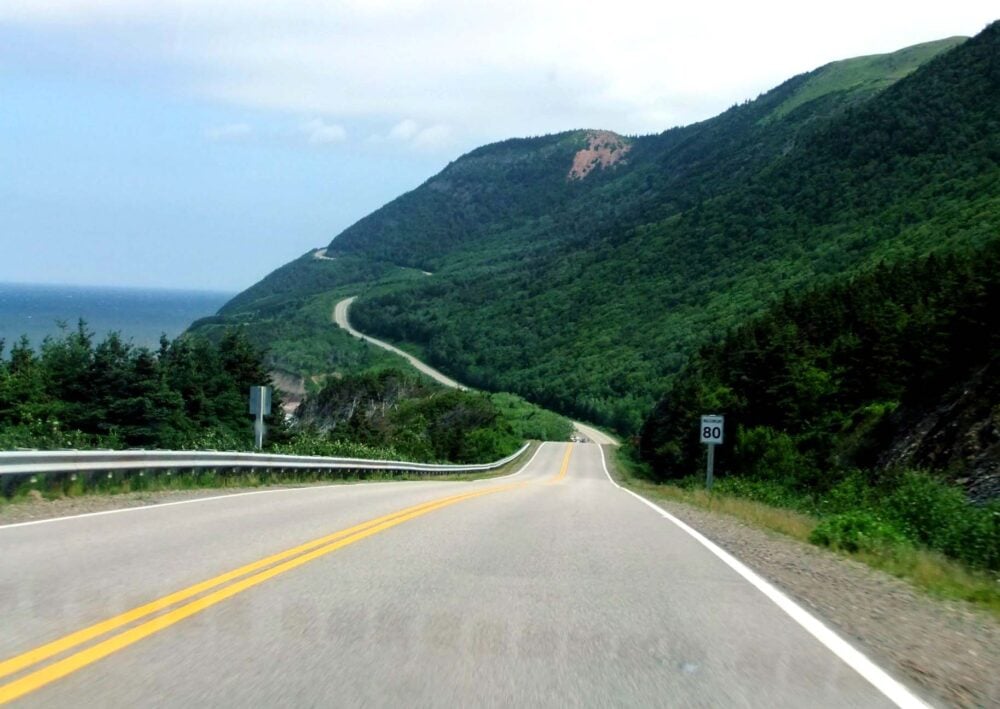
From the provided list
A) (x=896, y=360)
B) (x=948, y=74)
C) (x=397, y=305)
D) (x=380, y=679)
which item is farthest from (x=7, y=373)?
(x=397, y=305)

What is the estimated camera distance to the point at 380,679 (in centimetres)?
582

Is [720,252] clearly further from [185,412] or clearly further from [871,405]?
[185,412]

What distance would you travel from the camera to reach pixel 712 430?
33.2 metres

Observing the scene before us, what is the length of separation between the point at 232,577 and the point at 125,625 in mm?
2048

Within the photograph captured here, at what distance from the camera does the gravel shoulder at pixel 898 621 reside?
6363 millimetres

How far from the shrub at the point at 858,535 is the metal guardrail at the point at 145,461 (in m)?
11.1

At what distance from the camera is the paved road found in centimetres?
568

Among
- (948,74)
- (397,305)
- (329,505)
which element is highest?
(948,74)

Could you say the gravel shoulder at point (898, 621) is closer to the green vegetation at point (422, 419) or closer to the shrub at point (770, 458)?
the shrub at point (770, 458)

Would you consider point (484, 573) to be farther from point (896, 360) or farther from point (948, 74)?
point (948, 74)

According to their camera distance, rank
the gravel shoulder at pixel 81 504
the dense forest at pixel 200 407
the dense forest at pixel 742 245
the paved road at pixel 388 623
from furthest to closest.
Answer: the dense forest at pixel 742 245 < the dense forest at pixel 200 407 < the gravel shoulder at pixel 81 504 < the paved road at pixel 388 623

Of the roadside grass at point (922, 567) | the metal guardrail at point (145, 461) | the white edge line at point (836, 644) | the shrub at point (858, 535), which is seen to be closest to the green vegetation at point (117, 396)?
the metal guardrail at point (145, 461)

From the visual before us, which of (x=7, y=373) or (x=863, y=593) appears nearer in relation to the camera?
(x=863, y=593)

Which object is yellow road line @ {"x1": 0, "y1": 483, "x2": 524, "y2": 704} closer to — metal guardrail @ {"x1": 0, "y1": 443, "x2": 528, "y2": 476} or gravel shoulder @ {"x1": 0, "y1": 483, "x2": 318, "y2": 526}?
gravel shoulder @ {"x1": 0, "y1": 483, "x2": 318, "y2": 526}
